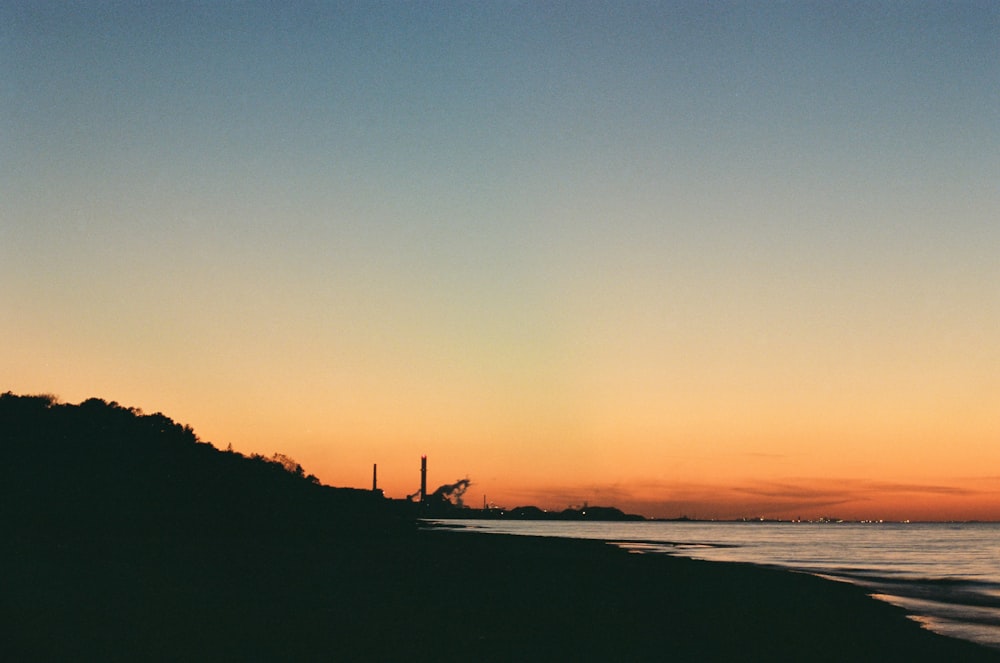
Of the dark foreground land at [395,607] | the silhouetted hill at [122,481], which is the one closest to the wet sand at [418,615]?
the dark foreground land at [395,607]

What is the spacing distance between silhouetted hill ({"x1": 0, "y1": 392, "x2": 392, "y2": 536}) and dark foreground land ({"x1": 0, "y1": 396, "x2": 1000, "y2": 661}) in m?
1.07

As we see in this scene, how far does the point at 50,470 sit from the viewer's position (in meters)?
65.4

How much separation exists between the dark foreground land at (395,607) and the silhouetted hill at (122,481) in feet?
3.49

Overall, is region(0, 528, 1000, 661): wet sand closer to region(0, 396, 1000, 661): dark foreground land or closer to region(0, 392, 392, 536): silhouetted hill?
region(0, 396, 1000, 661): dark foreground land

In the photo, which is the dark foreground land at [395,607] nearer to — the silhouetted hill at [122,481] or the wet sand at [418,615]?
the wet sand at [418,615]

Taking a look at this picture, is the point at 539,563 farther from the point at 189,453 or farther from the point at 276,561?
the point at 189,453

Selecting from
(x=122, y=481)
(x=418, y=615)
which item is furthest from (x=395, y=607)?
(x=122, y=481)

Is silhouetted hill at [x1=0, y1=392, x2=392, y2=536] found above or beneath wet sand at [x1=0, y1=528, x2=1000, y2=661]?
above

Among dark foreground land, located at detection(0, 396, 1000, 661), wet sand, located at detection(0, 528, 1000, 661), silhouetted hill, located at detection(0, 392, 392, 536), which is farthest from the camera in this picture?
silhouetted hill, located at detection(0, 392, 392, 536)

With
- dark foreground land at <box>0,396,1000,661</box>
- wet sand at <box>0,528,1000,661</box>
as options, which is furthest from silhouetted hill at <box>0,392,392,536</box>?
wet sand at <box>0,528,1000,661</box>

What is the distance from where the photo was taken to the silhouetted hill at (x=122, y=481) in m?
58.6

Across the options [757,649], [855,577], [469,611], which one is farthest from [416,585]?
[855,577]

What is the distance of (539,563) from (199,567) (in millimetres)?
19131

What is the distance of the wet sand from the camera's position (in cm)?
1564
